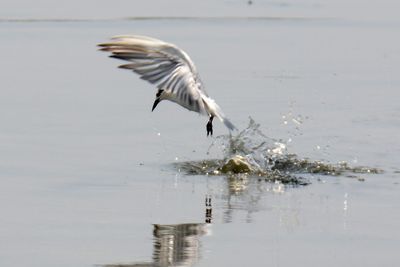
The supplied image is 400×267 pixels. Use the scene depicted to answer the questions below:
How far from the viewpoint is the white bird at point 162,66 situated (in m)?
9.23

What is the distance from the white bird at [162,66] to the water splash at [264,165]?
A: 2.06 ft

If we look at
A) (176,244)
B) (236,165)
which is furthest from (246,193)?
(176,244)

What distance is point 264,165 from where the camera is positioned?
10297mm

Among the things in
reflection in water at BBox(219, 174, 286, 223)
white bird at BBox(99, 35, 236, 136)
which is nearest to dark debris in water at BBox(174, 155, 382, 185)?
reflection in water at BBox(219, 174, 286, 223)

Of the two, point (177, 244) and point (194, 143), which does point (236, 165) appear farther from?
point (177, 244)

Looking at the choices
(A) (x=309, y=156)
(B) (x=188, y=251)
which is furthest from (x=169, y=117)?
(B) (x=188, y=251)

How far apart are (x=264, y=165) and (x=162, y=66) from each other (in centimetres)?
138

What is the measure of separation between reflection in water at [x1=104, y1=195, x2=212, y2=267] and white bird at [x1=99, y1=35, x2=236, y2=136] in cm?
117

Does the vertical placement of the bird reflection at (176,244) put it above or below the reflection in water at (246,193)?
below

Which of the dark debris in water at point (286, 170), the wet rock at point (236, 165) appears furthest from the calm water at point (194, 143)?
the wet rock at point (236, 165)

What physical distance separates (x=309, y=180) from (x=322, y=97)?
3.33 m

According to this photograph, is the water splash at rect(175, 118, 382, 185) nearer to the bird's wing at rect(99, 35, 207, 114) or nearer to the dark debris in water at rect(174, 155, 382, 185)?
the dark debris in water at rect(174, 155, 382, 185)

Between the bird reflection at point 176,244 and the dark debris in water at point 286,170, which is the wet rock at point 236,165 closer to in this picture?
the dark debris in water at point 286,170

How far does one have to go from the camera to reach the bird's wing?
923 cm
